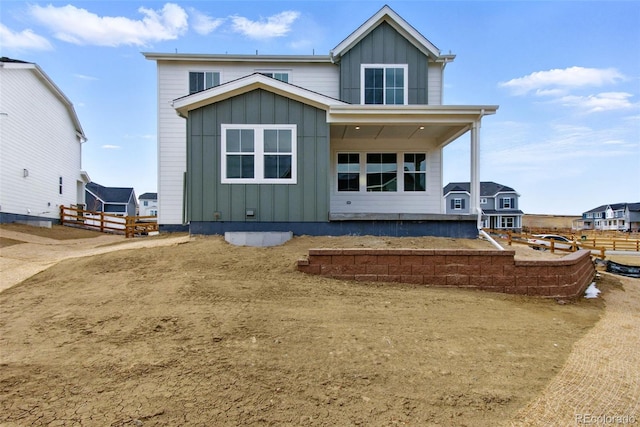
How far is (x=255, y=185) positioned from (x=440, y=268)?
5.19m

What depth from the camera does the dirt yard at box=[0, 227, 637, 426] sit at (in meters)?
2.38

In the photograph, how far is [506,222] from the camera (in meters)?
49.1

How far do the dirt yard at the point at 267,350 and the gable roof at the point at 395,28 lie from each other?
959cm

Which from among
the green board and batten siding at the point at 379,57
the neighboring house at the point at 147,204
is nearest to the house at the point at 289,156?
the green board and batten siding at the point at 379,57

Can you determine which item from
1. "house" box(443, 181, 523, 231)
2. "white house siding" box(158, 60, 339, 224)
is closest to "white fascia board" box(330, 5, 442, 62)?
"white house siding" box(158, 60, 339, 224)

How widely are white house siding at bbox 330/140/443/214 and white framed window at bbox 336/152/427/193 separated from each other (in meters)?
0.14

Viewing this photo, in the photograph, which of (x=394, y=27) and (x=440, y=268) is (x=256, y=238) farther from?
(x=394, y=27)

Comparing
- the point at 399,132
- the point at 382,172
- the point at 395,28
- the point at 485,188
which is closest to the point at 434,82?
the point at 395,28

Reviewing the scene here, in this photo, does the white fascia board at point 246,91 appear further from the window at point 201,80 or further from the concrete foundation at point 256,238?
the window at point 201,80

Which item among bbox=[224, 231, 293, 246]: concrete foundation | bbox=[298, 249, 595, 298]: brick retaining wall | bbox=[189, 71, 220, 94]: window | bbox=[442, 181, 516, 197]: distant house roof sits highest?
bbox=[189, 71, 220, 94]: window

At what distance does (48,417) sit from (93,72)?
51.2ft

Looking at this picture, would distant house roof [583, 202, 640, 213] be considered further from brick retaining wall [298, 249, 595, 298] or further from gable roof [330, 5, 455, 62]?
brick retaining wall [298, 249, 595, 298]

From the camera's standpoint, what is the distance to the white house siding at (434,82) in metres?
13.1

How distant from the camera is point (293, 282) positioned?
18.2 ft
